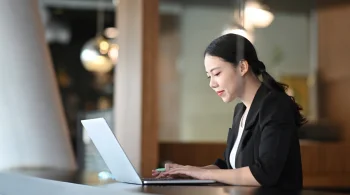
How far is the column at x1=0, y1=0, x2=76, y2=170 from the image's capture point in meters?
3.93

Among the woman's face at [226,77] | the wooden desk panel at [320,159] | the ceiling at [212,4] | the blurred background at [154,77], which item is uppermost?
the ceiling at [212,4]

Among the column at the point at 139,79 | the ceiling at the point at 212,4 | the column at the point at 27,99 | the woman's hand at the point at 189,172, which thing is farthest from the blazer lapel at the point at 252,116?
the ceiling at the point at 212,4

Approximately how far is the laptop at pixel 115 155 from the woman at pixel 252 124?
10 cm

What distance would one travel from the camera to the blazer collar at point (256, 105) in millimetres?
2041

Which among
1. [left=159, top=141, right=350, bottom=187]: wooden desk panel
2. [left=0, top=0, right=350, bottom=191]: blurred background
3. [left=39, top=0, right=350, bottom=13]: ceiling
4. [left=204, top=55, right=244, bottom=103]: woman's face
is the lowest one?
[left=159, top=141, right=350, bottom=187]: wooden desk panel

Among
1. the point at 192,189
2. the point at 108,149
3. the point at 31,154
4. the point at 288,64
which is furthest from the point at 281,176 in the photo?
the point at 288,64

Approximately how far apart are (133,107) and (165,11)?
15.7 feet

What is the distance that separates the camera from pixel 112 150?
6.71 ft

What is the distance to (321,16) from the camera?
7559 millimetres

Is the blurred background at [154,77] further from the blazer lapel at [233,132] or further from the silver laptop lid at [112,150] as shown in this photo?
the silver laptop lid at [112,150]

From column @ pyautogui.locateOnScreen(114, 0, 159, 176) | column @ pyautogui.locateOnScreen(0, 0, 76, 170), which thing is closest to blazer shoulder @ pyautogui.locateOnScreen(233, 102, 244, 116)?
column @ pyautogui.locateOnScreen(0, 0, 76, 170)

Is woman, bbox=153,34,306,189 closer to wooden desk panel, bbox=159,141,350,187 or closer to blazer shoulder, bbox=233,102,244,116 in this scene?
blazer shoulder, bbox=233,102,244,116

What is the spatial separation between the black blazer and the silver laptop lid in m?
0.34

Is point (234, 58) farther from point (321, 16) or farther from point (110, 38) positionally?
point (110, 38)
